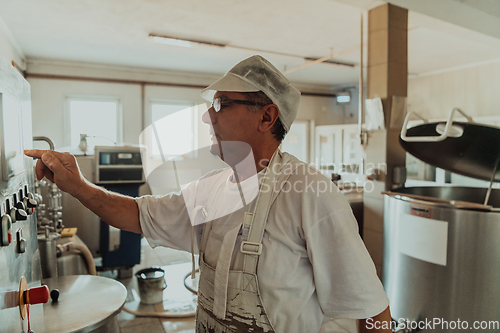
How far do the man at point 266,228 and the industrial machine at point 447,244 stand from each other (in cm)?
115

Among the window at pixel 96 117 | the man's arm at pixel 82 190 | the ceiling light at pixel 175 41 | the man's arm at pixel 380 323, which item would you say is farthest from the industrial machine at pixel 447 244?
the window at pixel 96 117

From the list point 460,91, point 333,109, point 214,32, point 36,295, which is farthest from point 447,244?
point 333,109

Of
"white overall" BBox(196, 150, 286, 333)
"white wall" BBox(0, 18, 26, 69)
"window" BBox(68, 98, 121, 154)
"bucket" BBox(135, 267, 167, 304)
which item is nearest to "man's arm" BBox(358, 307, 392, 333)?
"white overall" BBox(196, 150, 286, 333)

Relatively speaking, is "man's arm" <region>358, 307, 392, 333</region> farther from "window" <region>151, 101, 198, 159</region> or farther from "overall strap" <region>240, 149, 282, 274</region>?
"window" <region>151, 101, 198, 159</region>

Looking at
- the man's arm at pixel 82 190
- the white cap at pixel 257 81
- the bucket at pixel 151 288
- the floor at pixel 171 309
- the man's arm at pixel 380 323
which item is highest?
the white cap at pixel 257 81

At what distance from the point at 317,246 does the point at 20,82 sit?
3.13 ft

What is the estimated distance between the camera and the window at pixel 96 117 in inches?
255

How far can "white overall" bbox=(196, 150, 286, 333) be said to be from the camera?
981mm

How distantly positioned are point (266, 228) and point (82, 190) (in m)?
0.63

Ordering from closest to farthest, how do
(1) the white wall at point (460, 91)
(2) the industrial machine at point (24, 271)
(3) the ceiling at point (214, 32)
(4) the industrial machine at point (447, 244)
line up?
(2) the industrial machine at point (24, 271) → (4) the industrial machine at point (447, 244) → (3) the ceiling at point (214, 32) → (1) the white wall at point (460, 91)

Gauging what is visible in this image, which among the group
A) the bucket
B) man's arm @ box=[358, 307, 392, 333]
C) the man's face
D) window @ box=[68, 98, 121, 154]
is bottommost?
the bucket

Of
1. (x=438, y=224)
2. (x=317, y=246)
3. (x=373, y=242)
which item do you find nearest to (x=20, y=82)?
(x=317, y=246)

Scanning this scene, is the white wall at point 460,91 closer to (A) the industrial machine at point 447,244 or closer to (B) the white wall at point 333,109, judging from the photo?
(B) the white wall at point 333,109

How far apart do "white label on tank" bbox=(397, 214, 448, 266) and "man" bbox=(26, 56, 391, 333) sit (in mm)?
1159
